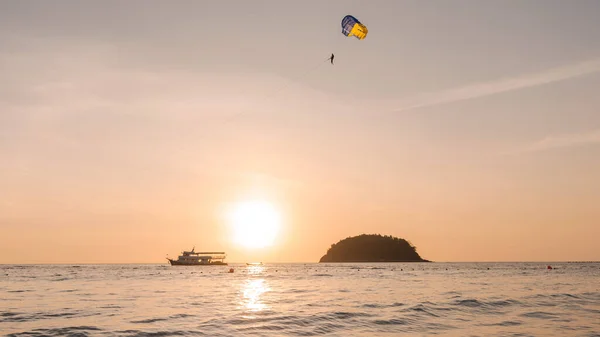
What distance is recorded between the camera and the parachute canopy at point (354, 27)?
55.1m

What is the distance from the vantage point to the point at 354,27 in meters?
55.4

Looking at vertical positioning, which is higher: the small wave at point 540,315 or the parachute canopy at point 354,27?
the parachute canopy at point 354,27

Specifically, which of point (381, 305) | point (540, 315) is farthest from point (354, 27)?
point (540, 315)

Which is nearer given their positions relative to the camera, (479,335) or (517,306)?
(479,335)

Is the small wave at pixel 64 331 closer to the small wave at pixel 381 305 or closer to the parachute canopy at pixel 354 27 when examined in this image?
the small wave at pixel 381 305

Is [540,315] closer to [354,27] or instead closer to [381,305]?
[381,305]

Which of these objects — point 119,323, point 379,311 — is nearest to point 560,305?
point 379,311

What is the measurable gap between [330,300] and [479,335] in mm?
23668

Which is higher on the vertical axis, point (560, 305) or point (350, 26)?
point (350, 26)

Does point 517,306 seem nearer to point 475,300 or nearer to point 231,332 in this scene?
point 475,300

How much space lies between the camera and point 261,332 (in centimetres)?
3031

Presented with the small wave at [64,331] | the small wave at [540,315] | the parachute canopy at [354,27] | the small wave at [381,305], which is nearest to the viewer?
the small wave at [64,331]

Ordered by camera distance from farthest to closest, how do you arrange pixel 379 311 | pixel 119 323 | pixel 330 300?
pixel 330 300
pixel 379 311
pixel 119 323

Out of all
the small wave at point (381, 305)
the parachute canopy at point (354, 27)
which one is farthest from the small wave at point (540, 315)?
the parachute canopy at point (354, 27)
